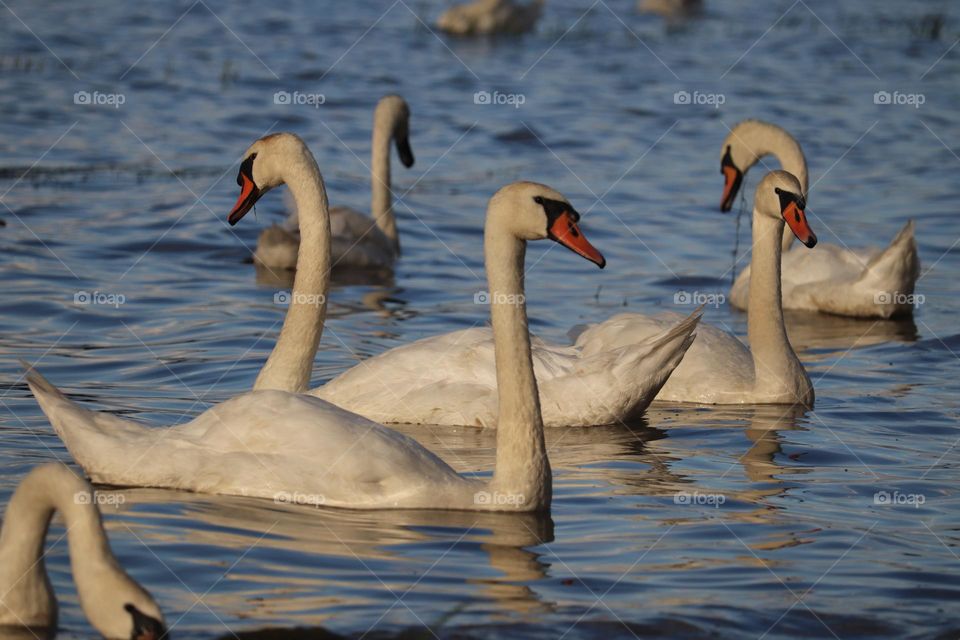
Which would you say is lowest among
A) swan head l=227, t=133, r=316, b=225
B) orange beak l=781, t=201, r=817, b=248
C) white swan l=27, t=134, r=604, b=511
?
white swan l=27, t=134, r=604, b=511

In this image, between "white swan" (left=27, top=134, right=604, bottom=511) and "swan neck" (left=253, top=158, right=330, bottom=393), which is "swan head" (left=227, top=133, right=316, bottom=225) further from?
"white swan" (left=27, top=134, right=604, bottom=511)

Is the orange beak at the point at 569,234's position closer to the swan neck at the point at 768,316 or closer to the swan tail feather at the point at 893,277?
the swan neck at the point at 768,316

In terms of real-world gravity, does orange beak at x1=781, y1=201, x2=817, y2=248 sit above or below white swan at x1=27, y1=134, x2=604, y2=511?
above

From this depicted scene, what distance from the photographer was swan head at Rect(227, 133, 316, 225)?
9.48 meters

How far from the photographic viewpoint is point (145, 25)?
28500mm

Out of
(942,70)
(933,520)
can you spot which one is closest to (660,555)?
(933,520)

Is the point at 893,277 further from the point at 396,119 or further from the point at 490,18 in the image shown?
the point at 490,18

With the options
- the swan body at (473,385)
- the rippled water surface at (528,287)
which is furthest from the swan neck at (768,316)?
the swan body at (473,385)

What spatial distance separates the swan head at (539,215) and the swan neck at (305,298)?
2186mm

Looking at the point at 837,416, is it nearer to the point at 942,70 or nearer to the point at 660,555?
the point at 660,555

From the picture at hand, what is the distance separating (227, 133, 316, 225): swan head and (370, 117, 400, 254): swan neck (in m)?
5.68

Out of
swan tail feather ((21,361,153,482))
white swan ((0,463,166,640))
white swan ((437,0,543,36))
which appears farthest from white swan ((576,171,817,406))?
white swan ((437,0,543,36))

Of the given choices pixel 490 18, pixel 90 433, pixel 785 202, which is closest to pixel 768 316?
pixel 785 202

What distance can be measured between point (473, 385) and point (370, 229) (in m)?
5.40
